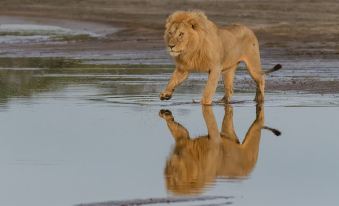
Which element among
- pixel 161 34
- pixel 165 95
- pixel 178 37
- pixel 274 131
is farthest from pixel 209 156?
pixel 161 34

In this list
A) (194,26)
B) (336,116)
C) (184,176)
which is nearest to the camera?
(184,176)

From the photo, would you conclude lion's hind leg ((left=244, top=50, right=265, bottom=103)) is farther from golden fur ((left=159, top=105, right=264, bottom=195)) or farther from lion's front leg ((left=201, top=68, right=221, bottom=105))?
golden fur ((left=159, top=105, right=264, bottom=195))

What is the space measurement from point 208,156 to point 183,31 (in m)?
4.13

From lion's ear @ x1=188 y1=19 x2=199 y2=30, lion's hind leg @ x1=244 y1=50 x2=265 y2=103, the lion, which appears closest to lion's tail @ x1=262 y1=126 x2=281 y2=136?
the lion

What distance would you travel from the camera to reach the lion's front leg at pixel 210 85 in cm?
1426

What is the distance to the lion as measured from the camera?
876 cm

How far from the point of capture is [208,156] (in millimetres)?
10047

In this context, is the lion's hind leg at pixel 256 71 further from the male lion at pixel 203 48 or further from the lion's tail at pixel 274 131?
the lion's tail at pixel 274 131

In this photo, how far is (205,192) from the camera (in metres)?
8.21

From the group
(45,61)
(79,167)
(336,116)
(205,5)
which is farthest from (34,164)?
(205,5)

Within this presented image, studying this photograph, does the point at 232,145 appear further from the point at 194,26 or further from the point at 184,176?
the point at 194,26

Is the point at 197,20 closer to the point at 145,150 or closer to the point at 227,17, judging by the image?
the point at 145,150

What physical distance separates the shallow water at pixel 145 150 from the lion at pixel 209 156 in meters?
0.02

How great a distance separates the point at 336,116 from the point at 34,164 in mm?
4720
